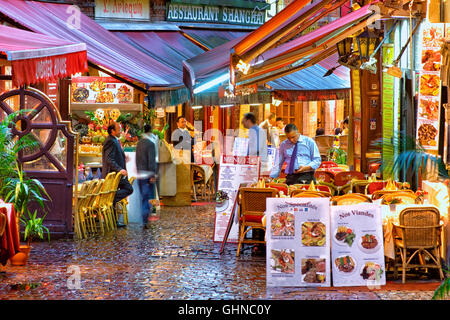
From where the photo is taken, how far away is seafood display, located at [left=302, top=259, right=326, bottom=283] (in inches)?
347

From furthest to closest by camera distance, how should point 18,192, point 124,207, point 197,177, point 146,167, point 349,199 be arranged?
1. point 197,177
2. point 146,167
3. point 124,207
4. point 18,192
5. point 349,199

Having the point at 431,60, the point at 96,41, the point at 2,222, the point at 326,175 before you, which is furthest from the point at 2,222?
the point at 96,41

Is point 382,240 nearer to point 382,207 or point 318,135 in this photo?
point 382,207

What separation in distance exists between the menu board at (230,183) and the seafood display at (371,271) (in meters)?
3.59

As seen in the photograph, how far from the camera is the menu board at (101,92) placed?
1988 cm

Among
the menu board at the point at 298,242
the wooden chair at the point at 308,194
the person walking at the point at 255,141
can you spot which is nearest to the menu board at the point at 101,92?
the person walking at the point at 255,141

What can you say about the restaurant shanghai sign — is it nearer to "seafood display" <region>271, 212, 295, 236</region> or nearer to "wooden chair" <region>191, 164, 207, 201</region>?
"wooden chair" <region>191, 164, 207, 201</region>

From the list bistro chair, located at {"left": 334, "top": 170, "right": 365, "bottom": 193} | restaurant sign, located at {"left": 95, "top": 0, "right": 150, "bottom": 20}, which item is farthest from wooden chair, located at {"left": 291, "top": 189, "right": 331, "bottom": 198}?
restaurant sign, located at {"left": 95, "top": 0, "right": 150, "bottom": 20}

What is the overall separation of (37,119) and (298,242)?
5.66 m

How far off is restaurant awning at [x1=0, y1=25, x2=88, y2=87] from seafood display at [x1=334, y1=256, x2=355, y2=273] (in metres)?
5.38

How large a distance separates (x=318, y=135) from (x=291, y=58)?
11.3 m

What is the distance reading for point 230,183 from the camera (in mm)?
12227

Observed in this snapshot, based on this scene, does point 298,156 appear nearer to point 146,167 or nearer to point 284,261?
point 146,167
